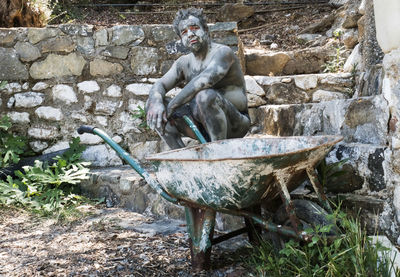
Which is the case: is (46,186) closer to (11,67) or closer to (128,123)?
(128,123)

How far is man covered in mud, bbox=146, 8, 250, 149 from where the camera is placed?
2.42 m

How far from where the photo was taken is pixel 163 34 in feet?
13.8

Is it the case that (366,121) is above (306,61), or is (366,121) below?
below

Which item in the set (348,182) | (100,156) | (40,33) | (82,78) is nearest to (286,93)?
(348,182)

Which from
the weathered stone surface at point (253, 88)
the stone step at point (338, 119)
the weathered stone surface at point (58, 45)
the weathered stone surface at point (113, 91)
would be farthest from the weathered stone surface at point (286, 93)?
the weathered stone surface at point (58, 45)

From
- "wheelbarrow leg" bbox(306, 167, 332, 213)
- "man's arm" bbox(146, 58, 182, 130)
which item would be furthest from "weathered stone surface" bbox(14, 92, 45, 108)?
"wheelbarrow leg" bbox(306, 167, 332, 213)

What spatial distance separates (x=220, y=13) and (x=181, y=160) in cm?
637

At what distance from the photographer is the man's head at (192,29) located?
251 cm

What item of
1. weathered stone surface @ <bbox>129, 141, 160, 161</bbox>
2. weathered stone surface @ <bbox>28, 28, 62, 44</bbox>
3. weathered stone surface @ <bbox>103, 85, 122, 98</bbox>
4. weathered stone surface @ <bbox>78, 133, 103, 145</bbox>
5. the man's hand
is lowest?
weathered stone surface @ <bbox>129, 141, 160, 161</bbox>

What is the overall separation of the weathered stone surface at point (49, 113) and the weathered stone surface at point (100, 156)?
0.45 meters

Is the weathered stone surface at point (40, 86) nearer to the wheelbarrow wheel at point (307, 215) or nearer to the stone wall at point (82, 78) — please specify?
the stone wall at point (82, 78)

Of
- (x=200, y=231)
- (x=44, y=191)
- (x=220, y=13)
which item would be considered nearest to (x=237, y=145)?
(x=200, y=231)

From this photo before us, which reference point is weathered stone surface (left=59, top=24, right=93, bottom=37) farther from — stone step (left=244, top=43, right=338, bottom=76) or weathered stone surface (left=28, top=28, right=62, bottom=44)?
stone step (left=244, top=43, right=338, bottom=76)

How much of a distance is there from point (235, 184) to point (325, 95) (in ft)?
8.13
